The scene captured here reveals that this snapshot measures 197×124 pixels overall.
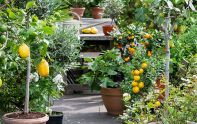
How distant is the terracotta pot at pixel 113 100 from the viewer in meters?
6.57

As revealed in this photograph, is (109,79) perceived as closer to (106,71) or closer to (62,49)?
(106,71)

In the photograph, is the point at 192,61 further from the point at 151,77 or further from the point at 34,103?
the point at 34,103

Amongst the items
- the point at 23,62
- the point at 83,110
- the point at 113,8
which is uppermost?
the point at 113,8

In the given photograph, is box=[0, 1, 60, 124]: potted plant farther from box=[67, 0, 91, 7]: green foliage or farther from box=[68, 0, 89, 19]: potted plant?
box=[67, 0, 91, 7]: green foliage

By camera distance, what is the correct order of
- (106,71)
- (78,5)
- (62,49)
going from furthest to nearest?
(78,5)
(106,71)
(62,49)

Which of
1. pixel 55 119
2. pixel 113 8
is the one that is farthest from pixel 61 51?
pixel 113 8

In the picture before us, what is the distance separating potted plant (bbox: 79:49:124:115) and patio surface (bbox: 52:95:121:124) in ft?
0.59

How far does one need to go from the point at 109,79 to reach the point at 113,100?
11.5 inches

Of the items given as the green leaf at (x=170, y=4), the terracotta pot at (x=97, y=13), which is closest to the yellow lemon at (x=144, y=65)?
the green leaf at (x=170, y=4)

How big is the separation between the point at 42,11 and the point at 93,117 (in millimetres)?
1882

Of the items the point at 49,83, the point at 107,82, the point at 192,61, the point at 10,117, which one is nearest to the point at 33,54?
the point at 10,117

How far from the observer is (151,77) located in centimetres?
617

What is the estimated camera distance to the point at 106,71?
6.71 metres

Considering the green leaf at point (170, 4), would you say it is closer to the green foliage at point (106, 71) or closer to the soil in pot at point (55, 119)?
the soil in pot at point (55, 119)
